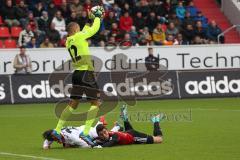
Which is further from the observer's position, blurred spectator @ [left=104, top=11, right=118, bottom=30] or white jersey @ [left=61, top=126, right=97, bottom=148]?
blurred spectator @ [left=104, top=11, right=118, bottom=30]

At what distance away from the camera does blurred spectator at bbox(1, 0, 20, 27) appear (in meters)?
32.8

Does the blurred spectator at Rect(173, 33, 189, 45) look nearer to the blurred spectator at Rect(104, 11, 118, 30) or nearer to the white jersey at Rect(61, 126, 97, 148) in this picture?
the blurred spectator at Rect(104, 11, 118, 30)

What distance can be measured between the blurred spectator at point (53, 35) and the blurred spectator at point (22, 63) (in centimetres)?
254

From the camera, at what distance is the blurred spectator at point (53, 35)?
33094mm

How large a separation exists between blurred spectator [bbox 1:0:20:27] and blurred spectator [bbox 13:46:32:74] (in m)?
2.37

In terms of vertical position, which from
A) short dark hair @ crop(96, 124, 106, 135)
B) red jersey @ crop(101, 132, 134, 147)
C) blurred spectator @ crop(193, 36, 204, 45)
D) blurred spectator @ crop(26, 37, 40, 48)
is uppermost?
blurred spectator @ crop(26, 37, 40, 48)

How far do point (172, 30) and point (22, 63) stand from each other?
780 centimetres

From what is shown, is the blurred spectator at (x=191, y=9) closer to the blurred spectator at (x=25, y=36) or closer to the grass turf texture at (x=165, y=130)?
the blurred spectator at (x=25, y=36)

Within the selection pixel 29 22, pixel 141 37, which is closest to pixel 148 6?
pixel 141 37

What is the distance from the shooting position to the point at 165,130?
62.1ft

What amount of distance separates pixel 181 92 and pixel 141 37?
4966 millimetres

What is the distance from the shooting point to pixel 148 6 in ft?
119

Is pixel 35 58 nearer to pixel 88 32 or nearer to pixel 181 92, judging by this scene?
pixel 181 92

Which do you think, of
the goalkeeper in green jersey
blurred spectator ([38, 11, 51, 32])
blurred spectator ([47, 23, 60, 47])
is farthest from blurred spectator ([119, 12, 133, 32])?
the goalkeeper in green jersey
